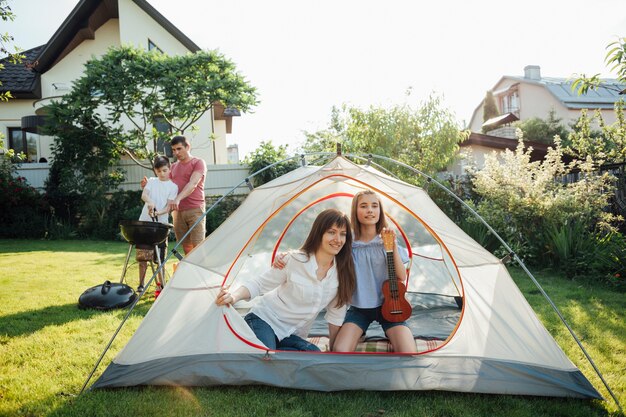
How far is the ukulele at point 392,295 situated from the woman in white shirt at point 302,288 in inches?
8.6

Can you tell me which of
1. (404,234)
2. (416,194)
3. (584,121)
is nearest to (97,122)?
(404,234)

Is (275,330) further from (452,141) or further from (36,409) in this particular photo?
(452,141)

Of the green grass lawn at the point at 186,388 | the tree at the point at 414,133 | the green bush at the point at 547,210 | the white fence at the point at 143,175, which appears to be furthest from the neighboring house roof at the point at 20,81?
the green bush at the point at 547,210

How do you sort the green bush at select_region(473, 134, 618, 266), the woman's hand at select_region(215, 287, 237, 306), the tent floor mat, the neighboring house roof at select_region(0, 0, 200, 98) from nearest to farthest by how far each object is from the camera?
the woman's hand at select_region(215, 287, 237, 306)
the tent floor mat
the green bush at select_region(473, 134, 618, 266)
the neighboring house roof at select_region(0, 0, 200, 98)

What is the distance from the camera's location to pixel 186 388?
252cm

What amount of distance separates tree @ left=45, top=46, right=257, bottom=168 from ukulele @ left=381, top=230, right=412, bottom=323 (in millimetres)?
7941

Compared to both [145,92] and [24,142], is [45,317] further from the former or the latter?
[24,142]

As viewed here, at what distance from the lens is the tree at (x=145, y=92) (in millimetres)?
9711

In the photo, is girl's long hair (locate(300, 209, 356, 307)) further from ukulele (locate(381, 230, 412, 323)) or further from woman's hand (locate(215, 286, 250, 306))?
woman's hand (locate(215, 286, 250, 306))

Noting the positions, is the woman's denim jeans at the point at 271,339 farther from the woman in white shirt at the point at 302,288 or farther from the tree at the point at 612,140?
the tree at the point at 612,140

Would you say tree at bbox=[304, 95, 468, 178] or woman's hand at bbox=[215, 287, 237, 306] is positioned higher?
tree at bbox=[304, 95, 468, 178]

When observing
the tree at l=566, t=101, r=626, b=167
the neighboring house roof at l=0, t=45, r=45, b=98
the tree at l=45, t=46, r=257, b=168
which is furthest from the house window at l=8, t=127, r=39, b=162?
the tree at l=566, t=101, r=626, b=167

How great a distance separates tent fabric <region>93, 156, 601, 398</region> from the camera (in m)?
2.46

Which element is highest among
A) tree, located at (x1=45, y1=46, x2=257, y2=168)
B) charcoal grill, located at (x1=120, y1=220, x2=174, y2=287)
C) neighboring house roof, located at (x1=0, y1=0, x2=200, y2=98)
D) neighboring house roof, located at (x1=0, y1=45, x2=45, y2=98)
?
neighboring house roof, located at (x1=0, y1=0, x2=200, y2=98)
